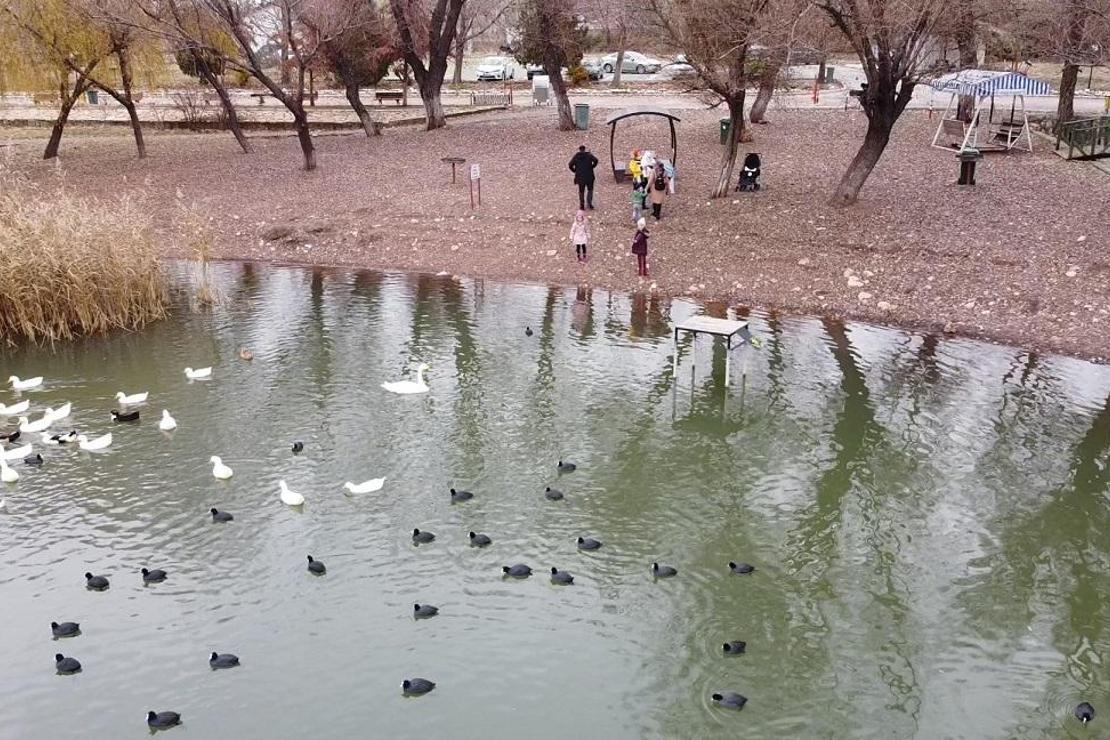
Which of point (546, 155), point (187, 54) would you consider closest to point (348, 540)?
point (546, 155)

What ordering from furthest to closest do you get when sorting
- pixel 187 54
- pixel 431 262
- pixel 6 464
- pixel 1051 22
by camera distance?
pixel 187 54 → pixel 1051 22 → pixel 431 262 → pixel 6 464

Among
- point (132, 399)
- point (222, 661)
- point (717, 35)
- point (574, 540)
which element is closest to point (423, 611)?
point (222, 661)

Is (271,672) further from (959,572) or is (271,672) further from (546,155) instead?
(546,155)

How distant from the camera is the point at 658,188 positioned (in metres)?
27.2

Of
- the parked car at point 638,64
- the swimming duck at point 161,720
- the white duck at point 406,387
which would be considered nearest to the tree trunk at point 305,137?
the white duck at point 406,387

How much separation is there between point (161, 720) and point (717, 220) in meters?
20.9

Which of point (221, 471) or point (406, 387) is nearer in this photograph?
point (221, 471)

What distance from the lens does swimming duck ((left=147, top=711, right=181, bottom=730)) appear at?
10211mm

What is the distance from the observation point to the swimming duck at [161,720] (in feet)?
33.5

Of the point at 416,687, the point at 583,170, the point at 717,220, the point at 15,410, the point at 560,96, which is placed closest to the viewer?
the point at 416,687

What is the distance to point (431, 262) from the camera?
2759 centimetres

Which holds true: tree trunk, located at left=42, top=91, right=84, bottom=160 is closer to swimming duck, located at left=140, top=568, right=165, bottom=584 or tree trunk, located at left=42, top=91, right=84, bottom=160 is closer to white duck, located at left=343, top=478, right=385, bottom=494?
white duck, located at left=343, top=478, right=385, bottom=494

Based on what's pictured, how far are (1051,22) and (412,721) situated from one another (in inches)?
1278

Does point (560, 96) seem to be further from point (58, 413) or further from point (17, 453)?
point (17, 453)
